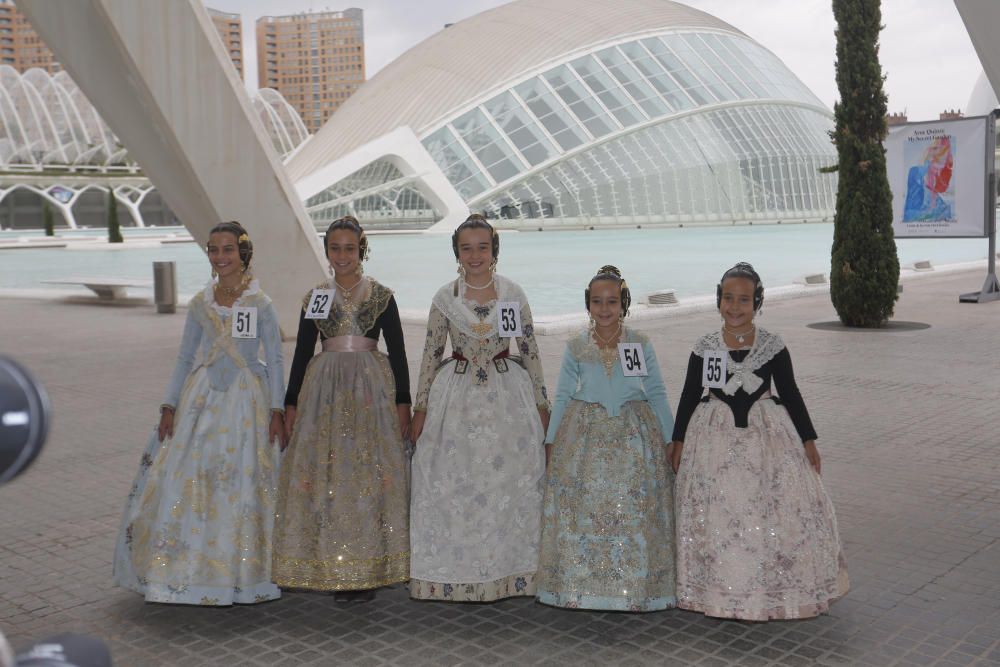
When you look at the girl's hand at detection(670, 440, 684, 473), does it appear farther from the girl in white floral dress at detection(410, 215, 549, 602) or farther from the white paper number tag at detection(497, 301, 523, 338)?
the white paper number tag at detection(497, 301, 523, 338)

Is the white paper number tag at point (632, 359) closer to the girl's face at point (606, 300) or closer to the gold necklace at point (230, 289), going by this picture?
the girl's face at point (606, 300)

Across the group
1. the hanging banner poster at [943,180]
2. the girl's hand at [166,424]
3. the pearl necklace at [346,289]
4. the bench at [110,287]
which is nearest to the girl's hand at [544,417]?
the pearl necklace at [346,289]

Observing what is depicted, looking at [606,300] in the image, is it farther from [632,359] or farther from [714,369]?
[714,369]

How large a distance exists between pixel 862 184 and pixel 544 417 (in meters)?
10.2

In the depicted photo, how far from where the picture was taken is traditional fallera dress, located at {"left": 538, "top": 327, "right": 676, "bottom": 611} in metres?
3.70

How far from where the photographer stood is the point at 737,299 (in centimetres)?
379

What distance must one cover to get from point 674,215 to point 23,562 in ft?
123

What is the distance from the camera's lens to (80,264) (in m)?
29.1

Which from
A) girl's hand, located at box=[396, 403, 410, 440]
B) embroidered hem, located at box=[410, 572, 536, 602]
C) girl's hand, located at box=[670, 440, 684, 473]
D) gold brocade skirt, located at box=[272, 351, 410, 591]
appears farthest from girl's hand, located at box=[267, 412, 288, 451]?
girl's hand, located at box=[670, 440, 684, 473]

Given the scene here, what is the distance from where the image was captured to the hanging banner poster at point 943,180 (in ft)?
48.3

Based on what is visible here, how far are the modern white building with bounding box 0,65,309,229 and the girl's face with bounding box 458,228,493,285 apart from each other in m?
67.9

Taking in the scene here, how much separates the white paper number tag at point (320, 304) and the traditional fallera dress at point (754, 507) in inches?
56.3

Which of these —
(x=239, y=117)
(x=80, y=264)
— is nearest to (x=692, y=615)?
(x=239, y=117)

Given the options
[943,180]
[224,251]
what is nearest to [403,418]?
[224,251]
